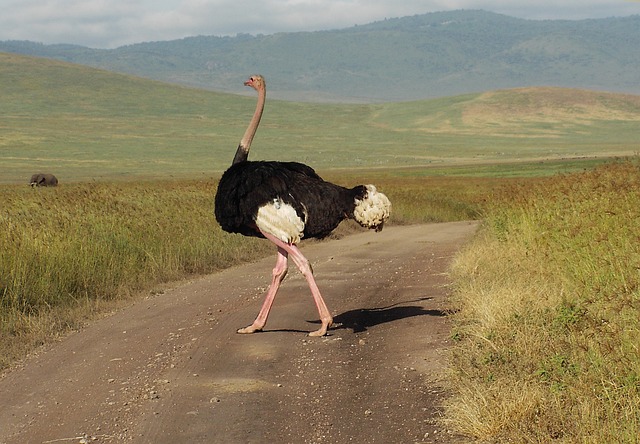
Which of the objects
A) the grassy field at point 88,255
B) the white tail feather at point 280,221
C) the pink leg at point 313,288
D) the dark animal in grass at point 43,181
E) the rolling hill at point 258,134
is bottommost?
the rolling hill at point 258,134

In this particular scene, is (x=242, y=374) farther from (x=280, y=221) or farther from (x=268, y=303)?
(x=280, y=221)

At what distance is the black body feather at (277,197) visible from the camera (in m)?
10.1

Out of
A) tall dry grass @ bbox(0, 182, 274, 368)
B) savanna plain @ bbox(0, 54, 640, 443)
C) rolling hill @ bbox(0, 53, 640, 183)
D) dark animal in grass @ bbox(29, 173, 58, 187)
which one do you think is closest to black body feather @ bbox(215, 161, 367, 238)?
savanna plain @ bbox(0, 54, 640, 443)

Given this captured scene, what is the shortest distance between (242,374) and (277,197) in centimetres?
213

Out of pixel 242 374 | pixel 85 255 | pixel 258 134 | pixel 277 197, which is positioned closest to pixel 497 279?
pixel 277 197

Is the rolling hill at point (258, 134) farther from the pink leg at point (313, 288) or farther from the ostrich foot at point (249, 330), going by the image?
the pink leg at point (313, 288)

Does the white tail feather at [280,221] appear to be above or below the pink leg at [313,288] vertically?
above

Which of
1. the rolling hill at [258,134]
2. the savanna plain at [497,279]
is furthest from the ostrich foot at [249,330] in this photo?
the rolling hill at [258,134]

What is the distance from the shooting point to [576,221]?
12453 millimetres

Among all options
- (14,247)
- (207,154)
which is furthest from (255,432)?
(207,154)

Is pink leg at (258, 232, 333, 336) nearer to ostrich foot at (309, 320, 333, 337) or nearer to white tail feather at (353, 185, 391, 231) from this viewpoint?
ostrich foot at (309, 320, 333, 337)

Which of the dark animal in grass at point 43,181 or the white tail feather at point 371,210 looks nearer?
the white tail feather at point 371,210

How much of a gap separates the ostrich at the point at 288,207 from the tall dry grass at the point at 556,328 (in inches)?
59.5

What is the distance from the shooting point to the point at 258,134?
143375 mm
